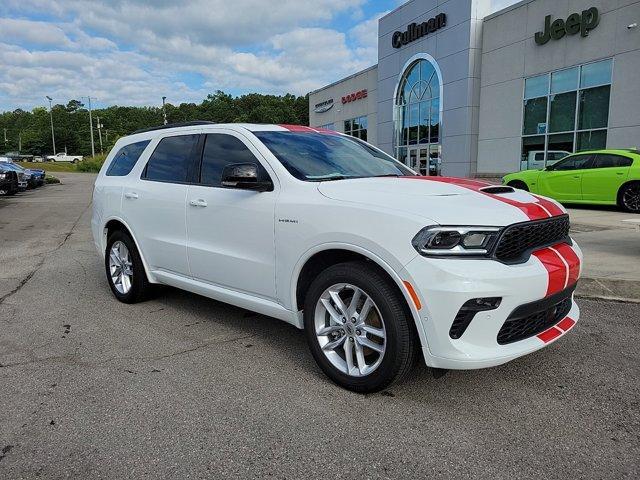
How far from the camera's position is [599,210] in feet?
44.0

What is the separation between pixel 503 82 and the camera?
2214 cm

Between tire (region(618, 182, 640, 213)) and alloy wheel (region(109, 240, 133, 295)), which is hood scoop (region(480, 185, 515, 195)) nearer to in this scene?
alloy wheel (region(109, 240, 133, 295))

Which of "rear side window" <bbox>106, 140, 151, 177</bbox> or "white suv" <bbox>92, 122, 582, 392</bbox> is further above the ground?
"rear side window" <bbox>106, 140, 151, 177</bbox>

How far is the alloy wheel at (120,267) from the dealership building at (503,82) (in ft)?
56.9

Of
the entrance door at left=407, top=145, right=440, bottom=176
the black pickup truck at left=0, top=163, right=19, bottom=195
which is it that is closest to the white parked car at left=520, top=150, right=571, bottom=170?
the entrance door at left=407, top=145, right=440, bottom=176

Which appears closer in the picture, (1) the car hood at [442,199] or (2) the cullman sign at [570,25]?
(1) the car hood at [442,199]

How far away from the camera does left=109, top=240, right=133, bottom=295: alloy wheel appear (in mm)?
5398

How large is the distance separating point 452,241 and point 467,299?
325 millimetres

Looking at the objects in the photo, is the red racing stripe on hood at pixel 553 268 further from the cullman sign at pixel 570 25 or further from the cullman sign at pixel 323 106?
the cullman sign at pixel 323 106

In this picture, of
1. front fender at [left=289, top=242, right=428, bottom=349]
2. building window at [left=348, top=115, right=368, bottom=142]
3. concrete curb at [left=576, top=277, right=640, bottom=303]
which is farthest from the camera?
building window at [left=348, top=115, right=368, bottom=142]

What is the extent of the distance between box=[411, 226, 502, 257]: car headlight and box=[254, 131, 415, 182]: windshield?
3.74 feet

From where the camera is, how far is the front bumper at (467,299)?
108 inches

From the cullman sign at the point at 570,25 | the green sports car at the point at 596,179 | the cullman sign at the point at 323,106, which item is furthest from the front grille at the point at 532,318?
the cullman sign at the point at 323,106

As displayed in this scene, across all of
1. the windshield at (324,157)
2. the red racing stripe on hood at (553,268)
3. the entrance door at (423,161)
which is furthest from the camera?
the entrance door at (423,161)
